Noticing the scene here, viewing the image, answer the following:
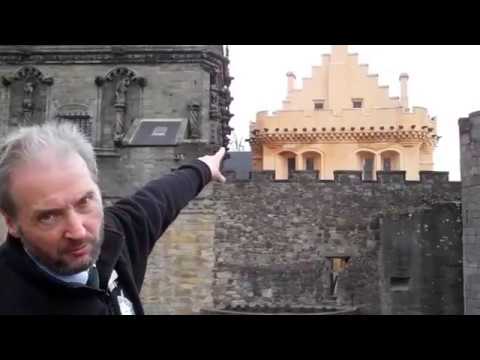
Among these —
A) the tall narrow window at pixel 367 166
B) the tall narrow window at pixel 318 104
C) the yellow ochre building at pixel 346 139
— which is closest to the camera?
the yellow ochre building at pixel 346 139

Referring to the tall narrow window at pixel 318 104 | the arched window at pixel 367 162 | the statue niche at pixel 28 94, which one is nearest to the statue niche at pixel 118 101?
the statue niche at pixel 28 94

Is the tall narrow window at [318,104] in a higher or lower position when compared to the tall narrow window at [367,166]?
higher

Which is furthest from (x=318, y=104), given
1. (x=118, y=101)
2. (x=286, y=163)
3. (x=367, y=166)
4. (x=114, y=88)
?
(x=118, y=101)

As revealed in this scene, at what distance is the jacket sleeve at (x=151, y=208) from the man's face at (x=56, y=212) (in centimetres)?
46

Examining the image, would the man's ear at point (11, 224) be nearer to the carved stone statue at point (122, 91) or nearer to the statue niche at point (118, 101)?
the statue niche at point (118, 101)

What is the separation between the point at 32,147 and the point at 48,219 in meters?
0.20

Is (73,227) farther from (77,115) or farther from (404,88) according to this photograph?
(404,88)

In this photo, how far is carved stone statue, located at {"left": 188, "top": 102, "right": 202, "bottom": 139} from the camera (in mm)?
16984

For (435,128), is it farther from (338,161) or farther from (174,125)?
(174,125)

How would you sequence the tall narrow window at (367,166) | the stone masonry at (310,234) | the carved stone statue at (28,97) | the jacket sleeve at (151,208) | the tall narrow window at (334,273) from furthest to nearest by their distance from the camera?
the tall narrow window at (367,166)
the carved stone statue at (28,97)
the tall narrow window at (334,273)
the stone masonry at (310,234)
the jacket sleeve at (151,208)

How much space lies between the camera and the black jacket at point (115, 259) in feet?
5.13

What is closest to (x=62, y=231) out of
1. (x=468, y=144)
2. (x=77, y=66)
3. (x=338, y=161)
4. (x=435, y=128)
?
(x=468, y=144)

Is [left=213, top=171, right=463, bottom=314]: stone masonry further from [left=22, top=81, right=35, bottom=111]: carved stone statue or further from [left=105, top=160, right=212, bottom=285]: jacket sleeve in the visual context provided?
[left=105, top=160, right=212, bottom=285]: jacket sleeve

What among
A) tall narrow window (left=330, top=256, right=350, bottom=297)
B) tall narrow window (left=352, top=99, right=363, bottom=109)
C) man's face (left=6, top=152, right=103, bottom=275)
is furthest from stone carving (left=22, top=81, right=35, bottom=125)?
man's face (left=6, top=152, right=103, bottom=275)
